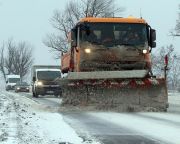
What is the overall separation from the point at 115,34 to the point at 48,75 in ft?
52.7

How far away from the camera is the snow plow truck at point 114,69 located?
16.6 m

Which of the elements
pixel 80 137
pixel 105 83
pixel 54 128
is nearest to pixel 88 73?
pixel 105 83

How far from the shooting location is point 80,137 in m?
9.66

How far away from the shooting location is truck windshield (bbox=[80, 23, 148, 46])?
690 inches

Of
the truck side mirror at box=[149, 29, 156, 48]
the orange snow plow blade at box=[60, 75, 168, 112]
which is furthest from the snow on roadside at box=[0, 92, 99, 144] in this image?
the truck side mirror at box=[149, 29, 156, 48]

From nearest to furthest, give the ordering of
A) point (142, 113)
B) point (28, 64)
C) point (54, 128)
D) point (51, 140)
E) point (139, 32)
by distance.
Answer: point (51, 140)
point (54, 128)
point (142, 113)
point (139, 32)
point (28, 64)

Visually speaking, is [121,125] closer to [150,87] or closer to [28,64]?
[150,87]

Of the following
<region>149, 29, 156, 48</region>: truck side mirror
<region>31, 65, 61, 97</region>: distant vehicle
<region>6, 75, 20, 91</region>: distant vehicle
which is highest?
<region>149, 29, 156, 48</region>: truck side mirror

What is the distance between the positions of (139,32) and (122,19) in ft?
2.59

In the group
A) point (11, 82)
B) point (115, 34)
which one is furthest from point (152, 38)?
point (11, 82)

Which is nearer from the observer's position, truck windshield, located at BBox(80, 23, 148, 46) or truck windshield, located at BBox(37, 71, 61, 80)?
truck windshield, located at BBox(80, 23, 148, 46)

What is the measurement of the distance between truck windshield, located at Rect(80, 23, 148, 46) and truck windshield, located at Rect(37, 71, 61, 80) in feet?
50.5

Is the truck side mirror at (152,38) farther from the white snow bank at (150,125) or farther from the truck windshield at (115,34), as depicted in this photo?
the white snow bank at (150,125)

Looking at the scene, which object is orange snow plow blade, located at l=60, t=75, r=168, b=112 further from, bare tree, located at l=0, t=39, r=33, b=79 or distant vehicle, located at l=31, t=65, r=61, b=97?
bare tree, located at l=0, t=39, r=33, b=79
